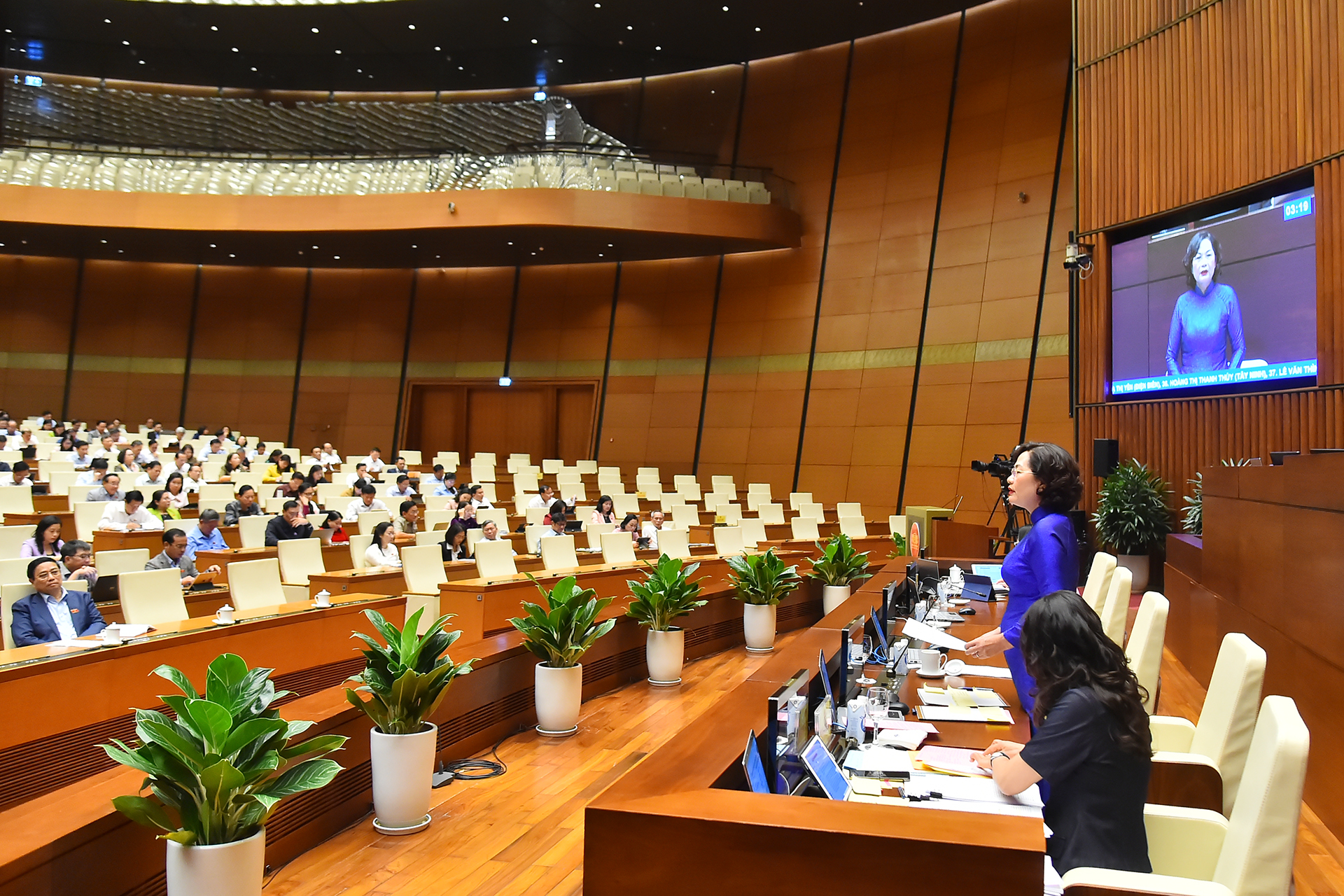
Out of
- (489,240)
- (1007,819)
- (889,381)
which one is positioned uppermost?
(489,240)

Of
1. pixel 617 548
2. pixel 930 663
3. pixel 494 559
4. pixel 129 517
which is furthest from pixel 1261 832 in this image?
pixel 129 517

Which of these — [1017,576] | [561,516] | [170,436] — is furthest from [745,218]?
[1017,576]

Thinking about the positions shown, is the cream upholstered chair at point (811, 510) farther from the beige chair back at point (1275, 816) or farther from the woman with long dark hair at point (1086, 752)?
the beige chair back at point (1275, 816)

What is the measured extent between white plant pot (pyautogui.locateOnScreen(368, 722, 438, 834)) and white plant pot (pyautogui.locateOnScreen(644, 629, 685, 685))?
7.96ft

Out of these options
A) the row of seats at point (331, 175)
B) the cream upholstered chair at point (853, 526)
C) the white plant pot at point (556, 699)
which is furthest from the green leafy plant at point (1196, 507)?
the row of seats at point (331, 175)

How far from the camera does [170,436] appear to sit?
14.2m

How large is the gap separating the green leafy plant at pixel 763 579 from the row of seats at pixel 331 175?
23.5 feet

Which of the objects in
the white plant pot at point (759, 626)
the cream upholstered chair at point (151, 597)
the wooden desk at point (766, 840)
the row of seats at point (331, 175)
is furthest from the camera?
the row of seats at point (331, 175)

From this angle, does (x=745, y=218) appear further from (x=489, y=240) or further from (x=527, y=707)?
(x=527, y=707)

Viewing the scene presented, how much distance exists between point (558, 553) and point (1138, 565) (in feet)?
15.5

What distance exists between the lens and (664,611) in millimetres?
5621

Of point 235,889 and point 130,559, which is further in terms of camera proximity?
point 130,559

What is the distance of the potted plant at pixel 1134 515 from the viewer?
24.7 feet

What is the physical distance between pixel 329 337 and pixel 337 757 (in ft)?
45.0
